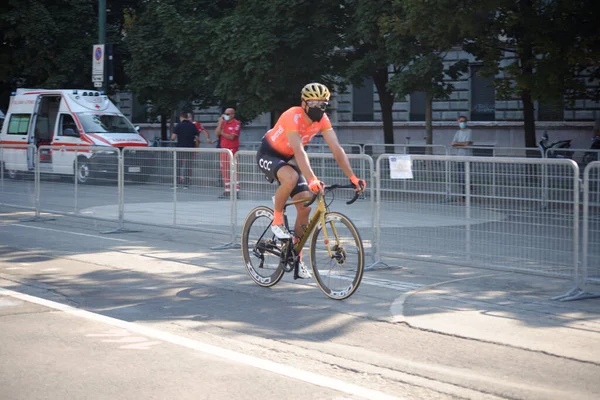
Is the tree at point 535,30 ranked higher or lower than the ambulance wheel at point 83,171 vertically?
higher

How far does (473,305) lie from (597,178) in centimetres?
154

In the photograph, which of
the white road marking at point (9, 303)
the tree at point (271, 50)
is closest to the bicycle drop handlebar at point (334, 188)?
the white road marking at point (9, 303)

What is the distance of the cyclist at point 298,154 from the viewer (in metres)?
8.05

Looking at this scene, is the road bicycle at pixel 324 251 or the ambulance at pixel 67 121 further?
the ambulance at pixel 67 121

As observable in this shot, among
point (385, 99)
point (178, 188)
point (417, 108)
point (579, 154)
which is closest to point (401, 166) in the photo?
point (178, 188)

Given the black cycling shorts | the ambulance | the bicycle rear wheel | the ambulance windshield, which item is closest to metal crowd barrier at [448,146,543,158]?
the ambulance

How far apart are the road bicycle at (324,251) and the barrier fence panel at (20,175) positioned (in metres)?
8.07

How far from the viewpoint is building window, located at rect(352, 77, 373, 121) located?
40.1 meters

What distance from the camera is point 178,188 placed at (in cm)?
1325

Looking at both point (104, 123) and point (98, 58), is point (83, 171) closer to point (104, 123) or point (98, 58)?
point (104, 123)

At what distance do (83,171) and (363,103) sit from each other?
1041 inches

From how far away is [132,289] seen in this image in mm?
8828

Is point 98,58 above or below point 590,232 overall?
above

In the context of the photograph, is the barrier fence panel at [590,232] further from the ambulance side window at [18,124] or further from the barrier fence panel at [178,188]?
the ambulance side window at [18,124]
